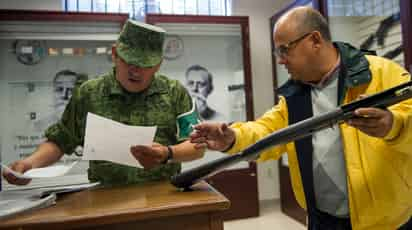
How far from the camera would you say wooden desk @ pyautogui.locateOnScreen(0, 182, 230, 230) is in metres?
0.71

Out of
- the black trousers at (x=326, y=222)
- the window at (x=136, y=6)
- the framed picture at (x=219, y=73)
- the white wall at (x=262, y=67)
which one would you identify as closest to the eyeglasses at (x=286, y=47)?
the black trousers at (x=326, y=222)

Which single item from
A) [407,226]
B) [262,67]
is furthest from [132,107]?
[262,67]

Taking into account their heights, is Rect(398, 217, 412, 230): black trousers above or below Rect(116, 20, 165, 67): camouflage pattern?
below

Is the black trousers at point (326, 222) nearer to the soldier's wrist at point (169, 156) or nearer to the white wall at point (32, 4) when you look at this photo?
the soldier's wrist at point (169, 156)

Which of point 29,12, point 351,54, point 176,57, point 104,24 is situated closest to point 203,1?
point 176,57

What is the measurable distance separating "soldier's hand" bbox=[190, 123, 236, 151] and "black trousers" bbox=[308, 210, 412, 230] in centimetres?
36

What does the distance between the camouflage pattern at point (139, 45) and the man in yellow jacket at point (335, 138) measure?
1.19 feet

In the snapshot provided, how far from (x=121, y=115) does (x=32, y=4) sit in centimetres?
244

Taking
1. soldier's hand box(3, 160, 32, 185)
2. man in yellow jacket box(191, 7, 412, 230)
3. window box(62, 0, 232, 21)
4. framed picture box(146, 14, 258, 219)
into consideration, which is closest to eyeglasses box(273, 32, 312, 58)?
man in yellow jacket box(191, 7, 412, 230)

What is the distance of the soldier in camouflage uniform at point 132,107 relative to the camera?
1.18 m

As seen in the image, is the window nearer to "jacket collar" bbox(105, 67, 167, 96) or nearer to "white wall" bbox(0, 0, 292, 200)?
"white wall" bbox(0, 0, 292, 200)

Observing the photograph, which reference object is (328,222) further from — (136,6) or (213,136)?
(136,6)

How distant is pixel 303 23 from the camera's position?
101cm

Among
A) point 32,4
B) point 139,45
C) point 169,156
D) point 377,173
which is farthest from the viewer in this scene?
point 32,4
